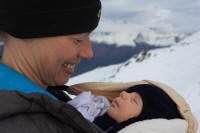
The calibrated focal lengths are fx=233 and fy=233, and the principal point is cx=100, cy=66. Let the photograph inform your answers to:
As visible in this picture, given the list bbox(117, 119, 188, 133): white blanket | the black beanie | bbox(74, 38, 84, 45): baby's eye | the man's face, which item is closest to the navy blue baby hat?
bbox(117, 119, 188, 133): white blanket

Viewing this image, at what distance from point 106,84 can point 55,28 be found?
4.60 feet

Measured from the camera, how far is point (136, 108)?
256cm

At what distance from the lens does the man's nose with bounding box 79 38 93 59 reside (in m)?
1.86

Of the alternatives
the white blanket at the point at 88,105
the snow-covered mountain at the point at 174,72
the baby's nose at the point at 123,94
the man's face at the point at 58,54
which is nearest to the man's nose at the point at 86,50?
the man's face at the point at 58,54

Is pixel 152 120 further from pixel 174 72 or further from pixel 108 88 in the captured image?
pixel 174 72

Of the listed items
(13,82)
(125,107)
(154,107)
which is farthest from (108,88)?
(13,82)

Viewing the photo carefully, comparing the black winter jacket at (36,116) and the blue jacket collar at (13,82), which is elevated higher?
the blue jacket collar at (13,82)

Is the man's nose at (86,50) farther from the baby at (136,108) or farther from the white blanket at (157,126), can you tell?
the baby at (136,108)

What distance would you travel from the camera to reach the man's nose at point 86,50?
6.10 ft

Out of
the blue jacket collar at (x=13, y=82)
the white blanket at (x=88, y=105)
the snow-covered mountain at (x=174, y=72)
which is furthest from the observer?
the snow-covered mountain at (x=174, y=72)

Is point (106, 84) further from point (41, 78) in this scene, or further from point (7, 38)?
point (7, 38)

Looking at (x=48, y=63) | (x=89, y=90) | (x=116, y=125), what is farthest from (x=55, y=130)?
(x=89, y=90)

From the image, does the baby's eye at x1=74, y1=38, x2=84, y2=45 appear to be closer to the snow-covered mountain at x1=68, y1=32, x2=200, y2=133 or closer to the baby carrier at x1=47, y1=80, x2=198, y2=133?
the baby carrier at x1=47, y1=80, x2=198, y2=133

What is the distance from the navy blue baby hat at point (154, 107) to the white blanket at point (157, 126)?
5.0 inches
